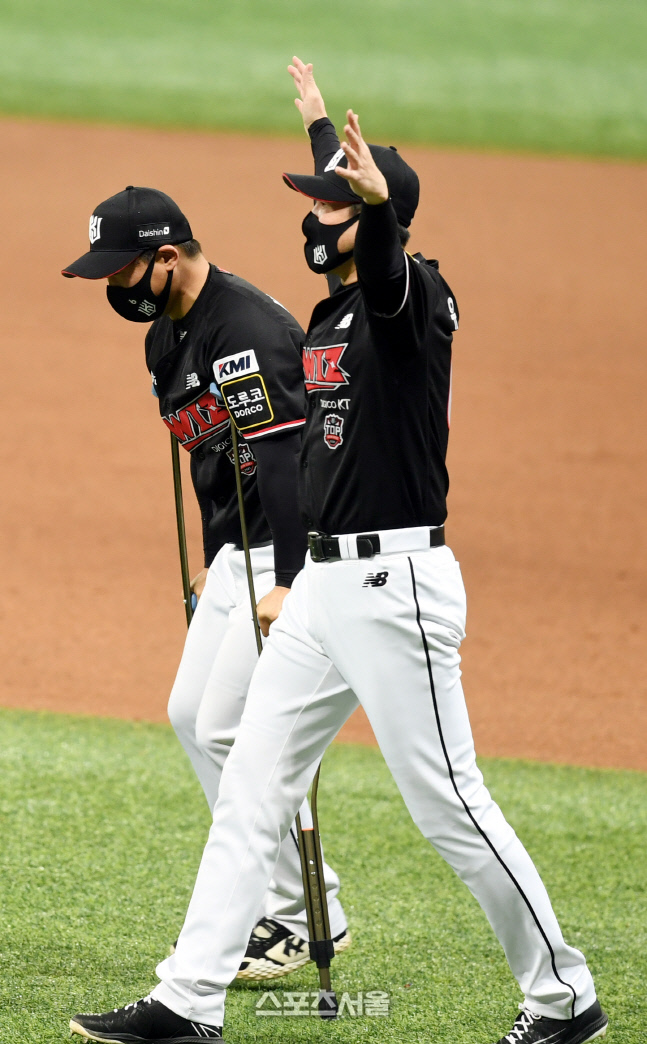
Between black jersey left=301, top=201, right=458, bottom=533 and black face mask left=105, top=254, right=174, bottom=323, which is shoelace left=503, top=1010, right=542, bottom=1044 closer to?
black jersey left=301, top=201, right=458, bottom=533

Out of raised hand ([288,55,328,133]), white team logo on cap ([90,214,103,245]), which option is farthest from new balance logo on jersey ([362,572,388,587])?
raised hand ([288,55,328,133])

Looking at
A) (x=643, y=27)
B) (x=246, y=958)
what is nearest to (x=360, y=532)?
(x=246, y=958)

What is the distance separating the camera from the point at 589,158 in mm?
17016

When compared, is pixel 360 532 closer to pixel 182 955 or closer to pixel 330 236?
pixel 330 236

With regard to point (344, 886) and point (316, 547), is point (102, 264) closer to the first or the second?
point (316, 547)

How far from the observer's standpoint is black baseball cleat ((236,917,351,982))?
3918mm

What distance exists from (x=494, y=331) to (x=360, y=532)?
10.5 m

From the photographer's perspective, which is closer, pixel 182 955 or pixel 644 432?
pixel 182 955

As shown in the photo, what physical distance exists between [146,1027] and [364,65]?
1823cm

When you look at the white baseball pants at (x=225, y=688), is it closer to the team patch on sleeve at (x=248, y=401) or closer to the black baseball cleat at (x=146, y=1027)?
the team patch on sleeve at (x=248, y=401)

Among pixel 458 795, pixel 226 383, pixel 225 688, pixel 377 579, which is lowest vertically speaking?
pixel 458 795

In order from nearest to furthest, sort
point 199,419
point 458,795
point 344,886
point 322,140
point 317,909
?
point 458,795, point 317,909, point 199,419, point 322,140, point 344,886

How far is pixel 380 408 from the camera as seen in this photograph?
322cm

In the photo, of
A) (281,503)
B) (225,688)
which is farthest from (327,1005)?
(281,503)
